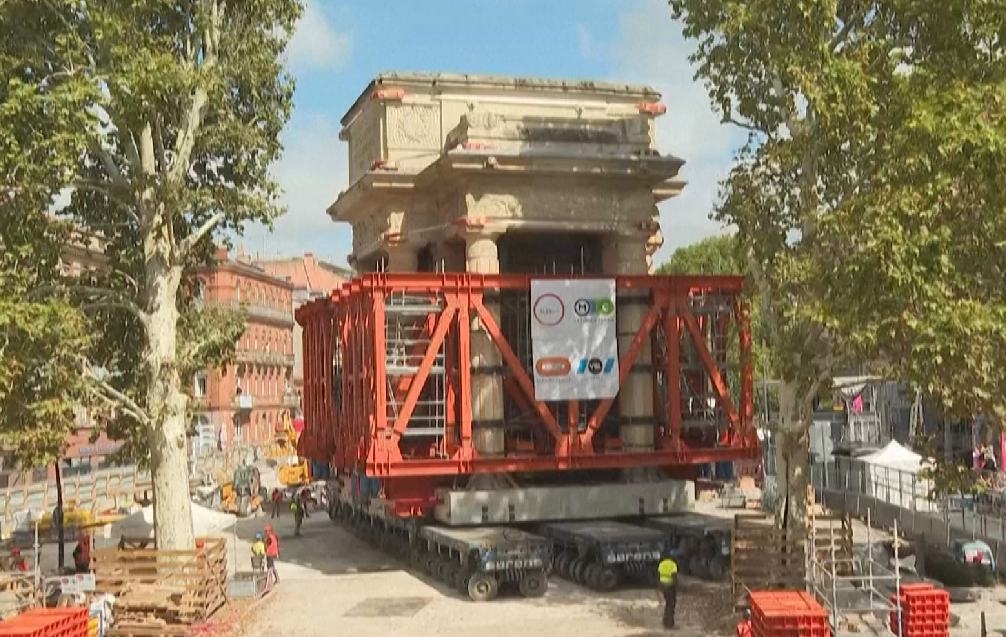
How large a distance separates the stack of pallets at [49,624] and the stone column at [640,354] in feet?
63.2

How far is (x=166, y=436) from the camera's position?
29.0 m

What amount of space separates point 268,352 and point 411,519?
78.6 m

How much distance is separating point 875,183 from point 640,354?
49.0 ft

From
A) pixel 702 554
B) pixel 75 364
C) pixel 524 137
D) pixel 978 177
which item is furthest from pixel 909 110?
pixel 75 364

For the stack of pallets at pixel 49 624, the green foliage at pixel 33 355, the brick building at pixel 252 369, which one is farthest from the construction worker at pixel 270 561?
the brick building at pixel 252 369

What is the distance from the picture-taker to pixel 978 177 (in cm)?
1992

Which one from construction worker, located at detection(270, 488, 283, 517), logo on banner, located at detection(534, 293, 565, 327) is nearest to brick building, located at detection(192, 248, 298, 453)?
construction worker, located at detection(270, 488, 283, 517)

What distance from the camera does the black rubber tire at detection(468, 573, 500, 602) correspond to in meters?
28.7

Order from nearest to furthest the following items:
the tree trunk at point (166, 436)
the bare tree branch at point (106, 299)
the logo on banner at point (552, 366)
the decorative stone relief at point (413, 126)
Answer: the tree trunk at point (166, 436) < the bare tree branch at point (106, 299) < the logo on banner at point (552, 366) < the decorative stone relief at point (413, 126)

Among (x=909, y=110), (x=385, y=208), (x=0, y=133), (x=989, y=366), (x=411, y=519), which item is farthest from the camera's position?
(x=385, y=208)

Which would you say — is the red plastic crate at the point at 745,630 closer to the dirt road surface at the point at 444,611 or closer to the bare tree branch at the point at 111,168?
the dirt road surface at the point at 444,611

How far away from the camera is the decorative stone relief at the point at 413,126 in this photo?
132 ft

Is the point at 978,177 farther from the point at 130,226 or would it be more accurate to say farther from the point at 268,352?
the point at 268,352

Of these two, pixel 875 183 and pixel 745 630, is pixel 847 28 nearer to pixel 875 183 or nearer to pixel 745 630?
pixel 875 183
